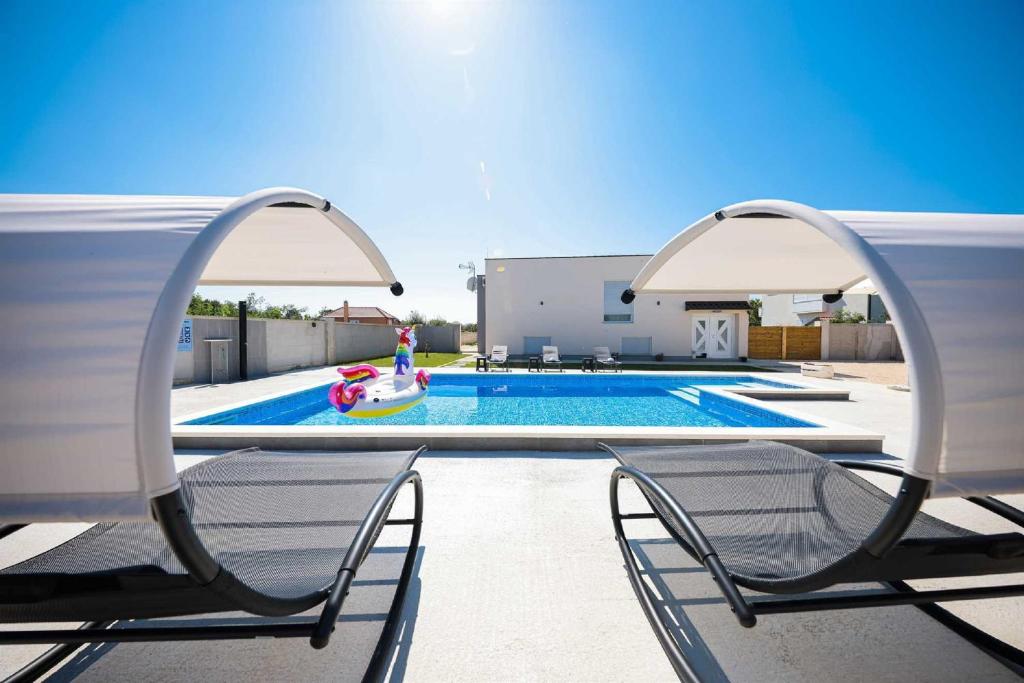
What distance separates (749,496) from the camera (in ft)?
9.61

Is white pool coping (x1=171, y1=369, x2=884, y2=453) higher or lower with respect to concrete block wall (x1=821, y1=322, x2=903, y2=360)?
lower

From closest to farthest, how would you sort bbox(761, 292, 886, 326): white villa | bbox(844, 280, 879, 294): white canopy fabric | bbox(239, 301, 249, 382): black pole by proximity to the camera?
bbox(844, 280, 879, 294): white canopy fabric < bbox(239, 301, 249, 382): black pole < bbox(761, 292, 886, 326): white villa

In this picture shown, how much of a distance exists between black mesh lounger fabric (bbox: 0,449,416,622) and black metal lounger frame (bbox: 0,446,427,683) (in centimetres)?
11

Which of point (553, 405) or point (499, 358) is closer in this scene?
point (553, 405)

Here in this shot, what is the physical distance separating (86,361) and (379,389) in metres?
7.90

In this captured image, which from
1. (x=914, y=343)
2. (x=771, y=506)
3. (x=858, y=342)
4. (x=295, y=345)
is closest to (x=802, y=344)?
(x=858, y=342)

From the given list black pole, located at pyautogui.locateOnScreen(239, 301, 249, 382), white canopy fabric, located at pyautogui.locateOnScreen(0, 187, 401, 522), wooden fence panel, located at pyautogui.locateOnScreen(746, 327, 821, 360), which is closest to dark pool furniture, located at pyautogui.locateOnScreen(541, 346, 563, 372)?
black pole, located at pyautogui.locateOnScreen(239, 301, 249, 382)

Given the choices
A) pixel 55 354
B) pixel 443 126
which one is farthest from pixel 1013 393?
pixel 443 126

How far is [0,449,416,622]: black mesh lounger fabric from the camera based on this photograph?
146 centimetres

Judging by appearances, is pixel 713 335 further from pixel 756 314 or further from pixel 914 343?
pixel 756 314

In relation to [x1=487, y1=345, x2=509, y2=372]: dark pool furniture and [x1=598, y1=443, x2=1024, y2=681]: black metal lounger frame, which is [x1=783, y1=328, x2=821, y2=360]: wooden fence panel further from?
[x1=598, y1=443, x2=1024, y2=681]: black metal lounger frame

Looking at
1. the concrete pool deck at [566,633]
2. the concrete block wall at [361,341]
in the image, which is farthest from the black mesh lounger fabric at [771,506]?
the concrete block wall at [361,341]

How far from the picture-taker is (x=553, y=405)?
10227mm

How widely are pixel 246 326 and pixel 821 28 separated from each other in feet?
75.8
